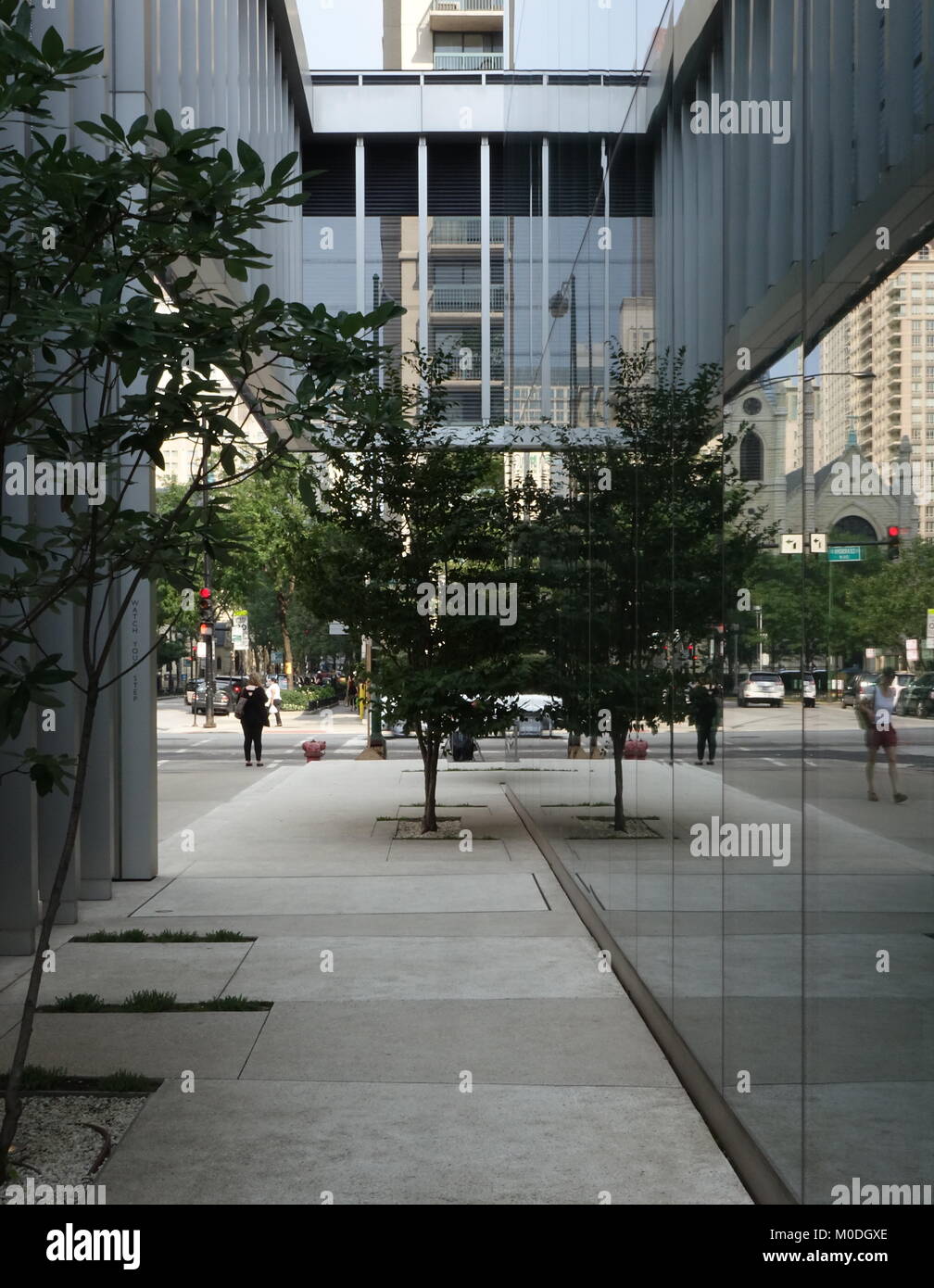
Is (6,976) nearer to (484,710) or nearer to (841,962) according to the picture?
(841,962)

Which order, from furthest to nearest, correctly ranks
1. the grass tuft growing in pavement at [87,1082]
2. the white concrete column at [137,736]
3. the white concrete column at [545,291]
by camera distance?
the white concrete column at [545,291], the white concrete column at [137,736], the grass tuft growing in pavement at [87,1082]

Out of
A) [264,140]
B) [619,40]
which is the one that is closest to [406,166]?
[264,140]

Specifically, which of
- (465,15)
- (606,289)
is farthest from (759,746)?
(465,15)

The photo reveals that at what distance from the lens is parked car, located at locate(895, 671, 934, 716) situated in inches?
140

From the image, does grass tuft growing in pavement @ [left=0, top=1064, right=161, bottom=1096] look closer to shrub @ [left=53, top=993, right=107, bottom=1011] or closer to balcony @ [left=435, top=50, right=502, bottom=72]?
shrub @ [left=53, top=993, right=107, bottom=1011]

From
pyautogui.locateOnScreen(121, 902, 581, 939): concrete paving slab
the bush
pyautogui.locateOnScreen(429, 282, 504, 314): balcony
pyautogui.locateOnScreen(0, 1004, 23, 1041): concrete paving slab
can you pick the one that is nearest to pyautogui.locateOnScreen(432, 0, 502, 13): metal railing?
the bush

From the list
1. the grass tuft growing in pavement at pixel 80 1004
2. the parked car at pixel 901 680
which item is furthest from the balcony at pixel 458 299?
the parked car at pixel 901 680

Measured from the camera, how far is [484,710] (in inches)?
667

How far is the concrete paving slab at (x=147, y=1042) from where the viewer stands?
6.79 meters

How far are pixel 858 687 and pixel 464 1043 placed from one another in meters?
3.92

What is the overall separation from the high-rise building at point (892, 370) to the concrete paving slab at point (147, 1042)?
14.2ft

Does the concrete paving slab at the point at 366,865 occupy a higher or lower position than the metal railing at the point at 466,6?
lower

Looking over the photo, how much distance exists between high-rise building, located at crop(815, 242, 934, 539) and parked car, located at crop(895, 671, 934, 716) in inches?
15.7

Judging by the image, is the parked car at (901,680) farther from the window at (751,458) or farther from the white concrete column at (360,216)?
the white concrete column at (360,216)
